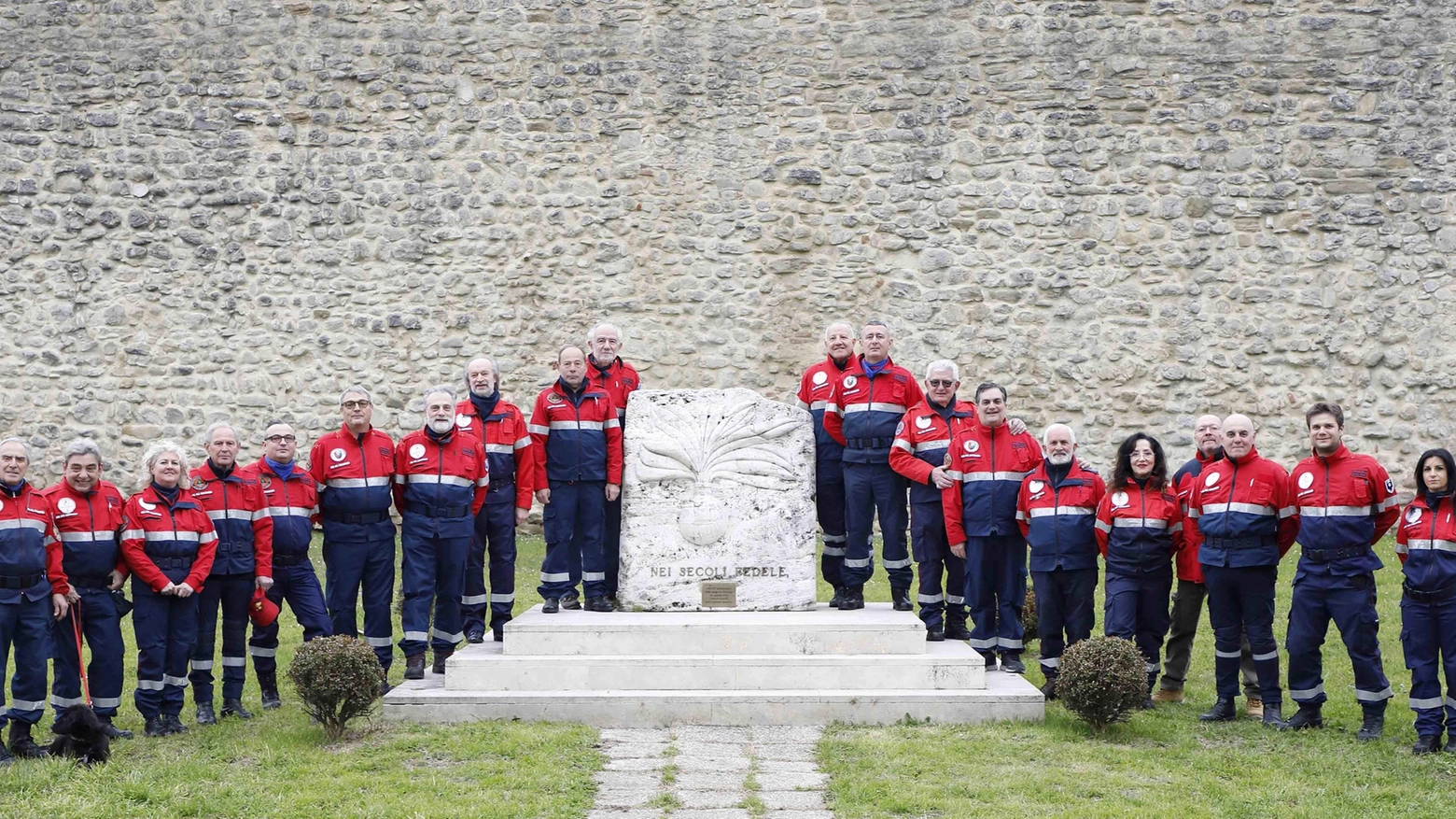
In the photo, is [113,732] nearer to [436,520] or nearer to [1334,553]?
[436,520]

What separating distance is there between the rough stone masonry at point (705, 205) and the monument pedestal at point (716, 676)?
6236 millimetres

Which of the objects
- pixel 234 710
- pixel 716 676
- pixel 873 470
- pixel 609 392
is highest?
pixel 609 392

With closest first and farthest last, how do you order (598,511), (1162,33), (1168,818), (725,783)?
1. (1168,818)
2. (725,783)
3. (598,511)
4. (1162,33)

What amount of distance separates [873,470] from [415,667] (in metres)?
2.71

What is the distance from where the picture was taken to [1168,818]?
17.2ft

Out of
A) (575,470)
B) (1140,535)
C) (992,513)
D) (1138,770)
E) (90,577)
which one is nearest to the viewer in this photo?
(1138,770)

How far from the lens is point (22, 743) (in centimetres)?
628

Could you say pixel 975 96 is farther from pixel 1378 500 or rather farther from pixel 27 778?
pixel 27 778

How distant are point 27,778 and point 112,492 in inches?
58.4

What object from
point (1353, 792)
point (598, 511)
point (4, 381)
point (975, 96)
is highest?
point (975, 96)

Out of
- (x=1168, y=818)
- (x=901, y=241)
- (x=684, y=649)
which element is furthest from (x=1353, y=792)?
(x=901, y=241)

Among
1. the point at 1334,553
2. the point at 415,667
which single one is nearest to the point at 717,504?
the point at 415,667

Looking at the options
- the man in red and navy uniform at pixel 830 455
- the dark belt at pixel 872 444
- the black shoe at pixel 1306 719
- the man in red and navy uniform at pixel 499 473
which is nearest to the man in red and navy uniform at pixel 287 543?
the man in red and navy uniform at pixel 499 473

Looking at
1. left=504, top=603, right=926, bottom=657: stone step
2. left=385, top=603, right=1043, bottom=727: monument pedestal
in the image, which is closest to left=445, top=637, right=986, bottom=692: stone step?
left=385, top=603, right=1043, bottom=727: monument pedestal
